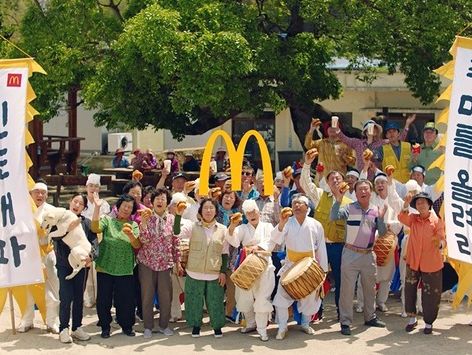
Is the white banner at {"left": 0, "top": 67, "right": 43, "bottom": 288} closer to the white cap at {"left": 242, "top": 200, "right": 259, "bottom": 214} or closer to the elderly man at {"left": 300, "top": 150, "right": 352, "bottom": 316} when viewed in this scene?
the white cap at {"left": 242, "top": 200, "right": 259, "bottom": 214}

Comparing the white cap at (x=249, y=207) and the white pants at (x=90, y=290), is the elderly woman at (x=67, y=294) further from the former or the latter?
the white cap at (x=249, y=207)

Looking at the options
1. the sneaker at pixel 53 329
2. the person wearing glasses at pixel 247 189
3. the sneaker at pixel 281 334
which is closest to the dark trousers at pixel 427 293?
the sneaker at pixel 281 334

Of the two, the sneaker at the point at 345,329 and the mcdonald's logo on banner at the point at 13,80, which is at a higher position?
the mcdonald's logo on banner at the point at 13,80

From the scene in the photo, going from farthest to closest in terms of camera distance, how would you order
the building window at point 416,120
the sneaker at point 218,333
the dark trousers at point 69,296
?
the building window at point 416,120 < the sneaker at point 218,333 < the dark trousers at point 69,296

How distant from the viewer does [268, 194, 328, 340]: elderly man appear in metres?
7.61

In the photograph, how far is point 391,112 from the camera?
72.0 ft

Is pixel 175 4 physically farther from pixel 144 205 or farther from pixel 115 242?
pixel 115 242

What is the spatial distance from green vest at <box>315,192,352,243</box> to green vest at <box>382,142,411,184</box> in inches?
71.0

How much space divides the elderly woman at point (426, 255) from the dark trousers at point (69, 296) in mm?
3283

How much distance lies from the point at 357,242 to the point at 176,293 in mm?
2083

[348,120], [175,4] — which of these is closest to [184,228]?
[175,4]

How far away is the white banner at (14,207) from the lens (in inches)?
289

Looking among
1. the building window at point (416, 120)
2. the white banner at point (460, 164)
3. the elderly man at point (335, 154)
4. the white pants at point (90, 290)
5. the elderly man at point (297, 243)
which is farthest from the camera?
the building window at point (416, 120)

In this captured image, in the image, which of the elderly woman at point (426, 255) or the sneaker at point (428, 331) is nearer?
the elderly woman at point (426, 255)
